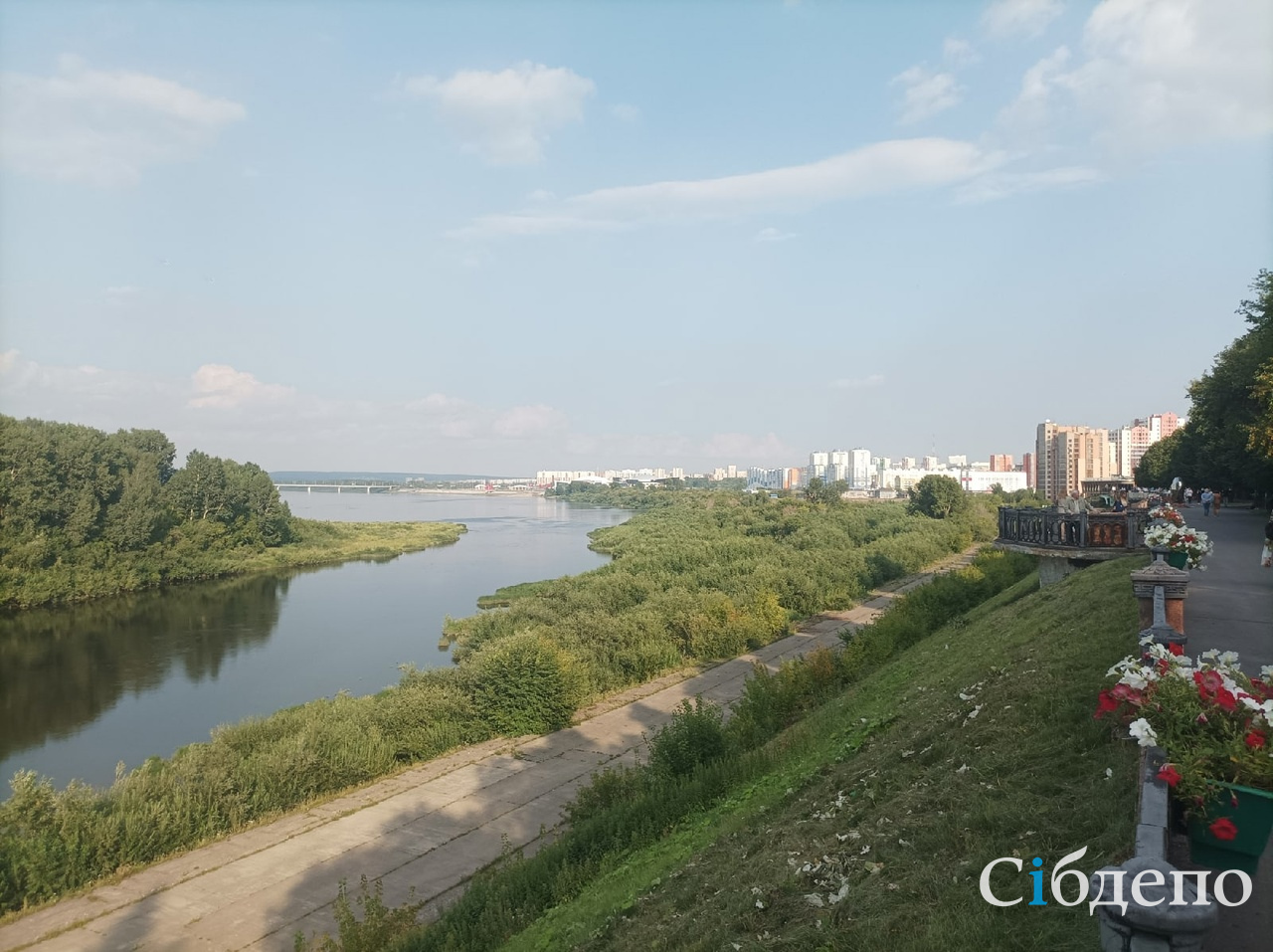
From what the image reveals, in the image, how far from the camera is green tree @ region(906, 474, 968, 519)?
67.2 meters

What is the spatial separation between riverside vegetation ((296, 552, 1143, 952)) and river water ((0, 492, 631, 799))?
1488cm

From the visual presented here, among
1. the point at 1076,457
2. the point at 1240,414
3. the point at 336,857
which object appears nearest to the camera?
the point at 336,857

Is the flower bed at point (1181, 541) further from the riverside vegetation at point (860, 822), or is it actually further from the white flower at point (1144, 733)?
the white flower at point (1144, 733)

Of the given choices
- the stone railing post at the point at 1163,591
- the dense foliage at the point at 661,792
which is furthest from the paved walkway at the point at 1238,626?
the dense foliage at the point at 661,792

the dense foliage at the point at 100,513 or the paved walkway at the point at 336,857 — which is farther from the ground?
the dense foliage at the point at 100,513

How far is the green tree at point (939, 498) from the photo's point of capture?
67250mm

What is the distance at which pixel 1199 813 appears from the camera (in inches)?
137

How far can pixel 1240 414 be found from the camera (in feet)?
85.6

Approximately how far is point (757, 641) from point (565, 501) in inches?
6622

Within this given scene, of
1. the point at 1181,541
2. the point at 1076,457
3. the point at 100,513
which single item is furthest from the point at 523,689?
the point at 1076,457

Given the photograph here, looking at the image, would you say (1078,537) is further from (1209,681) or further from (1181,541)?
Answer: (1209,681)

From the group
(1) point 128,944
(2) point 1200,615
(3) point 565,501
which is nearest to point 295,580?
(1) point 128,944

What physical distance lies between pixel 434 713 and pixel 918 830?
1406cm

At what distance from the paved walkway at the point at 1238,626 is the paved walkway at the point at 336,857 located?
28.0ft
